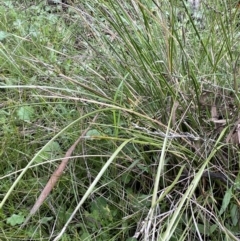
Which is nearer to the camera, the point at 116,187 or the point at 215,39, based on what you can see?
the point at 116,187

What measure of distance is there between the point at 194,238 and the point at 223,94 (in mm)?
359

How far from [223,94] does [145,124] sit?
0.21 meters

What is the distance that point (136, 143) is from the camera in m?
1.30

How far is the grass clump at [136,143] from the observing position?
1.19 m

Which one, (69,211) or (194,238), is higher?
(69,211)

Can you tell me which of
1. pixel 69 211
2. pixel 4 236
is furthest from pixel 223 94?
pixel 4 236

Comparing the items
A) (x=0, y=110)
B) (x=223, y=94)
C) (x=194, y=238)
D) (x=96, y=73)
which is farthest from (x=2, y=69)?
(x=194, y=238)

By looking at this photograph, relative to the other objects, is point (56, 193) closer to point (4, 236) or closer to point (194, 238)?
point (4, 236)

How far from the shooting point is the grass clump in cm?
119

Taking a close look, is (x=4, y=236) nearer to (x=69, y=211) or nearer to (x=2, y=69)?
(x=69, y=211)

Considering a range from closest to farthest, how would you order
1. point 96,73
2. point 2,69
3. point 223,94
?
point 223,94 → point 96,73 → point 2,69

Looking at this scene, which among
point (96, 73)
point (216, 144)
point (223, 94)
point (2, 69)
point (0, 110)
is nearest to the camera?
point (216, 144)

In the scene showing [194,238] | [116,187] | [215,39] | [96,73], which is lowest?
[194,238]

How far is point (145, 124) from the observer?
1231 mm
